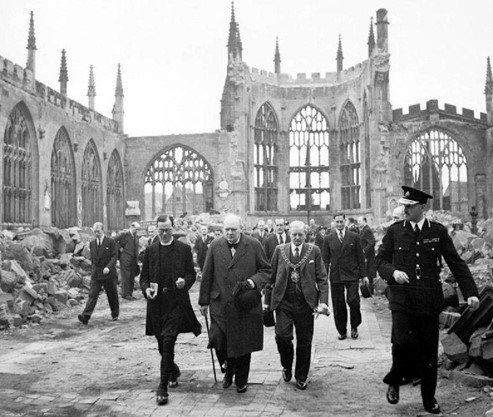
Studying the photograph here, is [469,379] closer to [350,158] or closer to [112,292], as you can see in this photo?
[112,292]

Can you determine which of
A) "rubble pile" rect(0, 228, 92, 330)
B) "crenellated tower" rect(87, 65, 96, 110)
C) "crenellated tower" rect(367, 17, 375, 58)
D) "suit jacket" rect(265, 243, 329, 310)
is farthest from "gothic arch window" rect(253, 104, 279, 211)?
"suit jacket" rect(265, 243, 329, 310)

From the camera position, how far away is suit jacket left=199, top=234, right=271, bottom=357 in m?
6.09

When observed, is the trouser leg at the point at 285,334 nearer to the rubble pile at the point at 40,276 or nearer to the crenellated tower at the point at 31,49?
the rubble pile at the point at 40,276

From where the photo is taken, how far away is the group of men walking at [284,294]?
17.3 ft

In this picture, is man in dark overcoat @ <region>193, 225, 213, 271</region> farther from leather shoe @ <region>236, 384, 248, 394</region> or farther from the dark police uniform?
the dark police uniform

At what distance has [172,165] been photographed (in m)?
35.7

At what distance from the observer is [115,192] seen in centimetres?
3397

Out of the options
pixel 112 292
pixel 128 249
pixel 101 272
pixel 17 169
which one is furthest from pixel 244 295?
pixel 17 169

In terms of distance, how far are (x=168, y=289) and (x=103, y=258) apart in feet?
17.9

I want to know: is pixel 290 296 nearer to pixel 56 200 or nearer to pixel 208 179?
pixel 56 200

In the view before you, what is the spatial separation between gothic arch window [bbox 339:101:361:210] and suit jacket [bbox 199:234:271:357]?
3096 centimetres

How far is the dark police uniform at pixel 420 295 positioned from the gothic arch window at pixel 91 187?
25.7 metres

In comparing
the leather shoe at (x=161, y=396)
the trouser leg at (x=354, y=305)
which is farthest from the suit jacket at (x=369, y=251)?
the leather shoe at (x=161, y=396)

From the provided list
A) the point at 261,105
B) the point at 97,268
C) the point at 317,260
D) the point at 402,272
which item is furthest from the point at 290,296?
the point at 261,105
